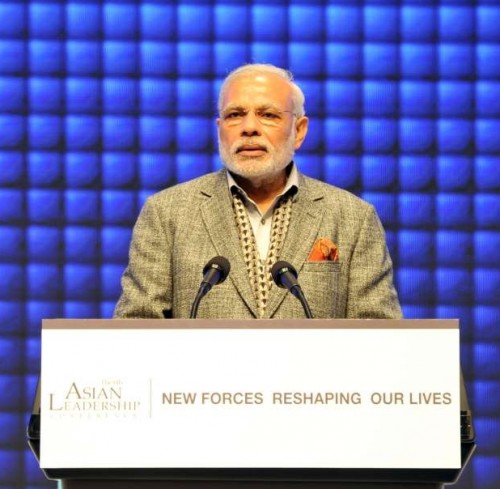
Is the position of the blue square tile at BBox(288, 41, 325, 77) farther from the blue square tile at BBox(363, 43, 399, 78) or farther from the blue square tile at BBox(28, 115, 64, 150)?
the blue square tile at BBox(28, 115, 64, 150)

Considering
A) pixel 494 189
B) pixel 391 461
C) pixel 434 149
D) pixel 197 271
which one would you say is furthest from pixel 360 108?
pixel 391 461

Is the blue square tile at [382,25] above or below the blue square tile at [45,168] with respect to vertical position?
above

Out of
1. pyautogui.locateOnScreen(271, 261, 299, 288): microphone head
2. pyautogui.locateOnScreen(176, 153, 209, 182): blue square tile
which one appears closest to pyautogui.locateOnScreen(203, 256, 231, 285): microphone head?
pyautogui.locateOnScreen(271, 261, 299, 288): microphone head

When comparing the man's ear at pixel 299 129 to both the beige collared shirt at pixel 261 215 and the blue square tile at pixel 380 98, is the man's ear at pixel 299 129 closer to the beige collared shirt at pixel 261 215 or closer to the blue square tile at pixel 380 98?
the beige collared shirt at pixel 261 215

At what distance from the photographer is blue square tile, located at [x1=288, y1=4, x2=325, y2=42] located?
4.37 metres

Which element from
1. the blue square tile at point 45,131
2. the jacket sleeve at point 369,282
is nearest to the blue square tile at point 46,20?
the blue square tile at point 45,131

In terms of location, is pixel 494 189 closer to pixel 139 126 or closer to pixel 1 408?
pixel 139 126

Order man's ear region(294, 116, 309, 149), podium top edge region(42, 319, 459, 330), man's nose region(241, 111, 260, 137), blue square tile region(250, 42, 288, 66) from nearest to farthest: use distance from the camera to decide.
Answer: podium top edge region(42, 319, 459, 330), man's nose region(241, 111, 260, 137), man's ear region(294, 116, 309, 149), blue square tile region(250, 42, 288, 66)

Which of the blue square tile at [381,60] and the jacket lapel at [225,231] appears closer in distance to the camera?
the jacket lapel at [225,231]

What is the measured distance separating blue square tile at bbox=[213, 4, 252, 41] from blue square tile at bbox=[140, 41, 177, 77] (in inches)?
8.2

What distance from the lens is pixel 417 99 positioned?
4.38 m

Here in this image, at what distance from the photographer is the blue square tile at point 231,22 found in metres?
4.39

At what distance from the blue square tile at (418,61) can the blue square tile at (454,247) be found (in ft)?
2.19

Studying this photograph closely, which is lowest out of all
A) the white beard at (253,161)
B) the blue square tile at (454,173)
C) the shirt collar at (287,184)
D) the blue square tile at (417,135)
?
the shirt collar at (287,184)
